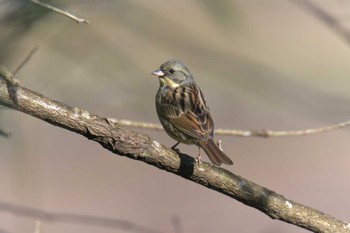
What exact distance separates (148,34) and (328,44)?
13.1m

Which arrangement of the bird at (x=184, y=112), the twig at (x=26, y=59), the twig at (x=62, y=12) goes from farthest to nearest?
1. the bird at (x=184, y=112)
2. the twig at (x=26, y=59)
3. the twig at (x=62, y=12)

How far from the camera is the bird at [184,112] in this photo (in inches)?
177

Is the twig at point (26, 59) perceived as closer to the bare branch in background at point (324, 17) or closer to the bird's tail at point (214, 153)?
the bare branch in background at point (324, 17)

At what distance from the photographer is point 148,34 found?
2.87 meters

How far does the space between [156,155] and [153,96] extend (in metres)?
0.38

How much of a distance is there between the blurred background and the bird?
0.21 m

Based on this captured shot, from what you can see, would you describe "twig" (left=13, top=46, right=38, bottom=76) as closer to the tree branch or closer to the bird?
the tree branch

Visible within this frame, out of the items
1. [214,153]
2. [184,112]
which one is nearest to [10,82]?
[214,153]

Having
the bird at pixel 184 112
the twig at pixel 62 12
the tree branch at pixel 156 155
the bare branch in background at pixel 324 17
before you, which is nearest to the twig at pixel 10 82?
the tree branch at pixel 156 155

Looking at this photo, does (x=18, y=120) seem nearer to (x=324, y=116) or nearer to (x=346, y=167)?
(x=324, y=116)

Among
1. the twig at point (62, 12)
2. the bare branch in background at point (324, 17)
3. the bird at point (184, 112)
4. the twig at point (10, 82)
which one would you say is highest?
the bird at point (184, 112)

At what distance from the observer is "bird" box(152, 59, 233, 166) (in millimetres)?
4504

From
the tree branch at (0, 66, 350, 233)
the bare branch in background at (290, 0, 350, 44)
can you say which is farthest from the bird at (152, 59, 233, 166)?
the bare branch in background at (290, 0, 350, 44)

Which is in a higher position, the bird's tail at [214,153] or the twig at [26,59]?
the bird's tail at [214,153]
